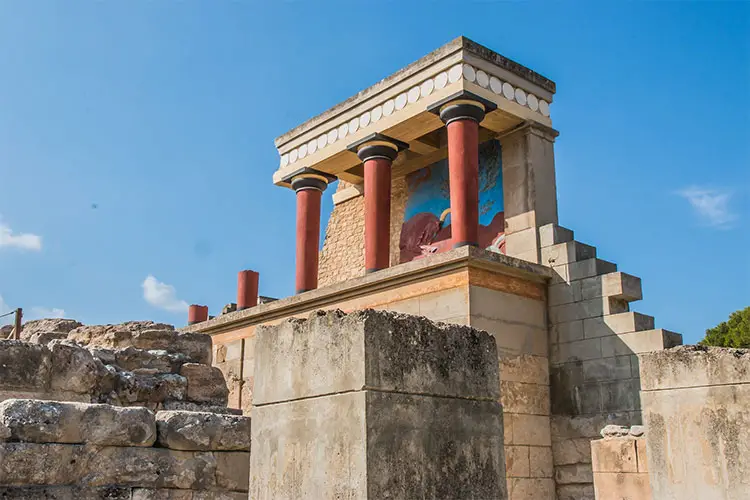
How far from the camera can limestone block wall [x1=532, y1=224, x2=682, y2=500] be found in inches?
394

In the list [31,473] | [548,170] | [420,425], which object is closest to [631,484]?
[420,425]

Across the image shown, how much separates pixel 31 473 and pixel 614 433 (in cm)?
558

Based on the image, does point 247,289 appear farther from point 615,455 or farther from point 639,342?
point 615,455

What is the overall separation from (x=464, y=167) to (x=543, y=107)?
2.17 m

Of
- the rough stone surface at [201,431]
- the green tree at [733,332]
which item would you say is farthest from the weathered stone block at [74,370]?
the green tree at [733,332]

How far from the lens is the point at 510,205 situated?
486 inches

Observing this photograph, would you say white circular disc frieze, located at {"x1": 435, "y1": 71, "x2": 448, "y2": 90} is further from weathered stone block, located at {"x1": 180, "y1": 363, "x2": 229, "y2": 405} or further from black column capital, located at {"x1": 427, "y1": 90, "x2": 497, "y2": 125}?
weathered stone block, located at {"x1": 180, "y1": 363, "x2": 229, "y2": 405}

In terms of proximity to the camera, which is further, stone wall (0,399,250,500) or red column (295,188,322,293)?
red column (295,188,322,293)

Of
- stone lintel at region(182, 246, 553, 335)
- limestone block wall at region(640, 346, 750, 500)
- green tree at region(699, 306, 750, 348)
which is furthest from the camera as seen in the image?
green tree at region(699, 306, 750, 348)

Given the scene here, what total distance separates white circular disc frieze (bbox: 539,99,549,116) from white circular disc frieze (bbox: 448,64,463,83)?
1.72 meters

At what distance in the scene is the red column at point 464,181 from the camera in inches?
444

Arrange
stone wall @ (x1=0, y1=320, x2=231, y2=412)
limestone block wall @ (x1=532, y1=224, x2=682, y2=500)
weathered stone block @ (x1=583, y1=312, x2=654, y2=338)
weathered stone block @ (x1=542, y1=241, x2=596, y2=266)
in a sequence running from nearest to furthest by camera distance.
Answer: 1. stone wall @ (x1=0, y1=320, x2=231, y2=412)
2. limestone block wall @ (x1=532, y1=224, x2=682, y2=500)
3. weathered stone block @ (x1=583, y1=312, x2=654, y2=338)
4. weathered stone block @ (x1=542, y1=241, x2=596, y2=266)

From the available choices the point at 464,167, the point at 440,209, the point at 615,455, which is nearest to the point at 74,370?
the point at 615,455

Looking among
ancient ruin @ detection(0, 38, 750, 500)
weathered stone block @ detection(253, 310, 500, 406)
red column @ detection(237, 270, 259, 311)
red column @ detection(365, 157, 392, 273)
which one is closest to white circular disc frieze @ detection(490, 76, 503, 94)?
ancient ruin @ detection(0, 38, 750, 500)
